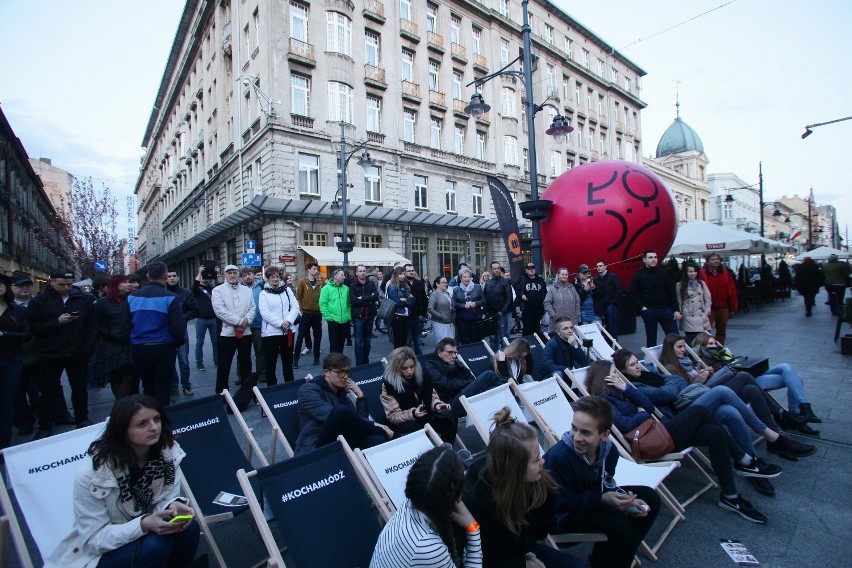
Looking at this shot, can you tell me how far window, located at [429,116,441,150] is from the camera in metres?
27.7

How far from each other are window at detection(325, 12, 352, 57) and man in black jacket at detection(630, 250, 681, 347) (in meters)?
20.8

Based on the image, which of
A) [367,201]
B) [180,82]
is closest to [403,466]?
[367,201]

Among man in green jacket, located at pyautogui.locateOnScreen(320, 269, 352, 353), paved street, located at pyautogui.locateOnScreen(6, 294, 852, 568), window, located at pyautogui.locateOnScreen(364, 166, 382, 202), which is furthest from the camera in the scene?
window, located at pyautogui.locateOnScreen(364, 166, 382, 202)

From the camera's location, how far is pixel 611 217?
9.07m

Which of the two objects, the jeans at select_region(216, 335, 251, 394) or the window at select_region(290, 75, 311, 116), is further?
the window at select_region(290, 75, 311, 116)

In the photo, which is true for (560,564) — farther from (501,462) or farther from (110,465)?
(110,465)

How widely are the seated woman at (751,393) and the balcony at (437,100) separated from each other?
82.7 feet

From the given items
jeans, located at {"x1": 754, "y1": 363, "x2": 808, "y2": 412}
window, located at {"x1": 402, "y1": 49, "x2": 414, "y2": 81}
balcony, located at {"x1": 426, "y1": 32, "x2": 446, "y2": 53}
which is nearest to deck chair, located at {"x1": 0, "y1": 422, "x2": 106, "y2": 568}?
jeans, located at {"x1": 754, "y1": 363, "x2": 808, "y2": 412}

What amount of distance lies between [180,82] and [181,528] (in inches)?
1786

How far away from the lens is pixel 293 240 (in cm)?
2147

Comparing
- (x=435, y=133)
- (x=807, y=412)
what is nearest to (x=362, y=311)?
(x=807, y=412)

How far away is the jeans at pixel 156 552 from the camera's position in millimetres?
2260

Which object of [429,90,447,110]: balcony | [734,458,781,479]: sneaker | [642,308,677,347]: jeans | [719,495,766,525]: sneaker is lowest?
[719,495,766,525]: sneaker

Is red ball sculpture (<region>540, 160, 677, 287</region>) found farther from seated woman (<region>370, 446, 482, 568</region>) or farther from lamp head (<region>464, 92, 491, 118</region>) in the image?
seated woman (<region>370, 446, 482, 568</region>)
